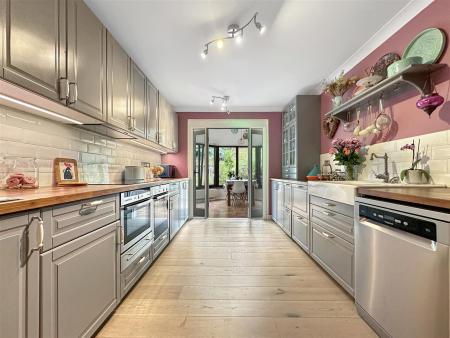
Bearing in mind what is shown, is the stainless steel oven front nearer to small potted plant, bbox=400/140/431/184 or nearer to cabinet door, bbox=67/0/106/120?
cabinet door, bbox=67/0/106/120

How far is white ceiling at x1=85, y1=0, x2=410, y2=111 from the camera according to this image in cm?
190

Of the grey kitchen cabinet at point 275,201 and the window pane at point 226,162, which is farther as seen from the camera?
the window pane at point 226,162

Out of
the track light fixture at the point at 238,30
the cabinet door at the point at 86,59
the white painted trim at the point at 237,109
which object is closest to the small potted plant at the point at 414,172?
the track light fixture at the point at 238,30

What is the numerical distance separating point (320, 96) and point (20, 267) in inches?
165

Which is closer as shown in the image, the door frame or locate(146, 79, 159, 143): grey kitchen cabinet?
locate(146, 79, 159, 143): grey kitchen cabinet

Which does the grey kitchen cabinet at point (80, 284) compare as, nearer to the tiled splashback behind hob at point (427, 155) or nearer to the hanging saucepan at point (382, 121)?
the tiled splashback behind hob at point (427, 155)

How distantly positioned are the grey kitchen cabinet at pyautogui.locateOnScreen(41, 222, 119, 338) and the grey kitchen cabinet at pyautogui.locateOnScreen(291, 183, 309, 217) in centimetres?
209

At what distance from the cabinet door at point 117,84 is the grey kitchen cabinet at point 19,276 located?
4.46 feet

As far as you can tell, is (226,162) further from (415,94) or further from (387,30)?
(415,94)

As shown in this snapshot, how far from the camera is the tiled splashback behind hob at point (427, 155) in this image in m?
1.66

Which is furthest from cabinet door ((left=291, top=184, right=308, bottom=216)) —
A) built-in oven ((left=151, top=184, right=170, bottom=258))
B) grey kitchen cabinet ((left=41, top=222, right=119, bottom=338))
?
grey kitchen cabinet ((left=41, top=222, right=119, bottom=338))

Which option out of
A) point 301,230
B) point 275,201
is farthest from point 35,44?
point 275,201

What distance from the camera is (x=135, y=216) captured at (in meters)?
2.02

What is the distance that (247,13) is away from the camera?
77.1 inches
